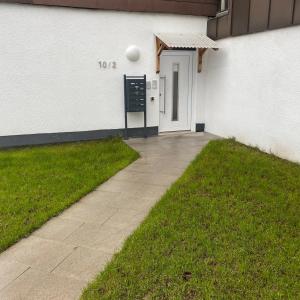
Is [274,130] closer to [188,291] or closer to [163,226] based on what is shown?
[163,226]

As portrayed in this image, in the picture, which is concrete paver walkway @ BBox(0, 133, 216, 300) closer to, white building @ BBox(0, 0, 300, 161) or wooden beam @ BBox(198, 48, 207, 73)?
white building @ BBox(0, 0, 300, 161)

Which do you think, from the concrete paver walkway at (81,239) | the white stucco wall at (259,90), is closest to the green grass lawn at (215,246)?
the concrete paver walkway at (81,239)

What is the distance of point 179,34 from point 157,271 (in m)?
6.46

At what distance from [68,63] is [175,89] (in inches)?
114

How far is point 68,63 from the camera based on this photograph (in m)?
7.09

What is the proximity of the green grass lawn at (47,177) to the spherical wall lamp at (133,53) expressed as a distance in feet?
6.78

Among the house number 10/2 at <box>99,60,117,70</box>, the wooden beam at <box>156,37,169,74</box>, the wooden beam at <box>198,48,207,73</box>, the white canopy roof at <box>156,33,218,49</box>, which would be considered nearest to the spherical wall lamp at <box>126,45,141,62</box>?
the house number 10/2 at <box>99,60,117,70</box>

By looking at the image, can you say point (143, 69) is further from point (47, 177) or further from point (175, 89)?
point (47, 177)

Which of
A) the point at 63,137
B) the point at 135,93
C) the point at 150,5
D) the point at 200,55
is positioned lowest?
the point at 63,137

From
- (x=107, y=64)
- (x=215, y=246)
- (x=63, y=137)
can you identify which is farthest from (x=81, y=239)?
(x=107, y=64)

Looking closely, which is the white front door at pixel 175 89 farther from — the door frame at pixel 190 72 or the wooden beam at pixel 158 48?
the wooden beam at pixel 158 48

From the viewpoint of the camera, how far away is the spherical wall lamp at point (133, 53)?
24.4 ft

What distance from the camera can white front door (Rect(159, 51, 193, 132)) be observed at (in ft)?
26.8

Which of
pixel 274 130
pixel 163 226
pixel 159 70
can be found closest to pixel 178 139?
pixel 159 70
